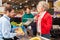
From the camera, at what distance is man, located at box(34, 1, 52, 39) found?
3.54 m

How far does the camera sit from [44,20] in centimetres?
358

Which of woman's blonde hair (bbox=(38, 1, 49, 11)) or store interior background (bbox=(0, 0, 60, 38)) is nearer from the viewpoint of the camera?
woman's blonde hair (bbox=(38, 1, 49, 11))

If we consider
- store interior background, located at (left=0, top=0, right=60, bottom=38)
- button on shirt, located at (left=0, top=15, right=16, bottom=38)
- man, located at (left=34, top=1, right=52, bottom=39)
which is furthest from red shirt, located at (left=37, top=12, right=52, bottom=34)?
button on shirt, located at (left=0, top=15, right=16, bottom=38)

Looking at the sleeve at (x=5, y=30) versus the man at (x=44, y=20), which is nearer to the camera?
the sleeve at (x=5, y=30)

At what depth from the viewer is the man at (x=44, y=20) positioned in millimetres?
3541

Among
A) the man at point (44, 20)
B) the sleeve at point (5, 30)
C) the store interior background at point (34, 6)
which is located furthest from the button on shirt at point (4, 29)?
the store interior background at point (34, 6)

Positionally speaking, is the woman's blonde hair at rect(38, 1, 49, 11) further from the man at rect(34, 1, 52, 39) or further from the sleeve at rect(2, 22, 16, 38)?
the sleeve at rect(2, 22, 16, 38)

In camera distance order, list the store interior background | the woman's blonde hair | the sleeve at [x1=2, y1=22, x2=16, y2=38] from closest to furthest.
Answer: the sleeve at [x1=2, y1=22, x2=16, y2=38] → the woman's blonde hair → the store interior background

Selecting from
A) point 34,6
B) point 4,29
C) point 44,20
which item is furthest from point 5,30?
point 34,6

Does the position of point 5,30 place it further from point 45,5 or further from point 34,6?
point 34,6

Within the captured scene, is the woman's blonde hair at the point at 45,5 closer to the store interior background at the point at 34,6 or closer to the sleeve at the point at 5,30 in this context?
the store interior background at the point at 34,6

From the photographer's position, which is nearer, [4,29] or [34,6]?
[4,29]

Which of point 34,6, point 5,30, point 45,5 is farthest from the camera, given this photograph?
point 34,6

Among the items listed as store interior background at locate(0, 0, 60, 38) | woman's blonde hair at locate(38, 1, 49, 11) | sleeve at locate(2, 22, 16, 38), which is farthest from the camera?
store interior background at locate(0, 0, 60, 38)
